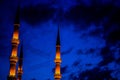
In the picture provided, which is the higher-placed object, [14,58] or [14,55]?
[14,55]

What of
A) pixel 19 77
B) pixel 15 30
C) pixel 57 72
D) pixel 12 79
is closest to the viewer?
pixel 12 79

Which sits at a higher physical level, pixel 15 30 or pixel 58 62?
pixel 15 30

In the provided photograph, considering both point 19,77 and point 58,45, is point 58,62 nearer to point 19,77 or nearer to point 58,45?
point 58,45

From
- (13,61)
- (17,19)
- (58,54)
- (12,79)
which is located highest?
(17,19)

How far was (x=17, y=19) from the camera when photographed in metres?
45.0

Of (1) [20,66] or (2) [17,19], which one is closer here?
(2) [17,19]

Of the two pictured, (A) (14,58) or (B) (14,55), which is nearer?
(A) (14,58)

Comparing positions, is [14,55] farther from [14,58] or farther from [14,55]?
[14,58]

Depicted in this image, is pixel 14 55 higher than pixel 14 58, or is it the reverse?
pixel 14 55

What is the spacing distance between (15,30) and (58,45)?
8.34 m

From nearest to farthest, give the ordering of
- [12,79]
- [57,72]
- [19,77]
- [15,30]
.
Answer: [12,79], [15,30], [57,72], [19,77]

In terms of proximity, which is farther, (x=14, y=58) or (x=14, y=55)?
(x=14, y=55)

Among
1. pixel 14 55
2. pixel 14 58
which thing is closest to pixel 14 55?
pixel 14 55

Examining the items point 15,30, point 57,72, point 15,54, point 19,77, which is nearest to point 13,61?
point 15,54
